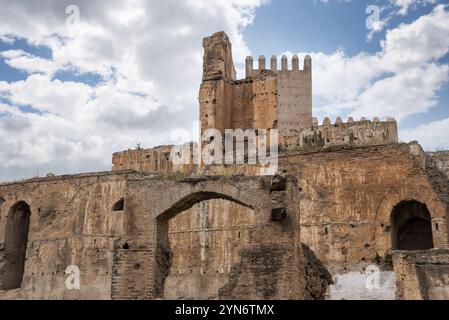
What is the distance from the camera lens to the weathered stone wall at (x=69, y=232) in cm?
2331

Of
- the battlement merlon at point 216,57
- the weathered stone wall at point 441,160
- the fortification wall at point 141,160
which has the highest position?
the battlement merlon at point 216,57

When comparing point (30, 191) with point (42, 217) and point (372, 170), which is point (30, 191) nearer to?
point (42, 217)

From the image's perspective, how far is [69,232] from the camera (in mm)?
24562

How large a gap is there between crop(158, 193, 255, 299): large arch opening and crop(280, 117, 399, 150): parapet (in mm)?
4407

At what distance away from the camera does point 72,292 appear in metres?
23.0

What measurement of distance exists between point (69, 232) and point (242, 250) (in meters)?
13.9

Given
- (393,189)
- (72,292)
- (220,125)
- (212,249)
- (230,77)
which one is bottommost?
(72,292)

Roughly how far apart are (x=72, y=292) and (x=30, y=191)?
539cm

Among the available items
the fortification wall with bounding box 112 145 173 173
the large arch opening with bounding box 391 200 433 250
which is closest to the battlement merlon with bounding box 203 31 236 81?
the fortification wall with bounding box 112 145 173 173

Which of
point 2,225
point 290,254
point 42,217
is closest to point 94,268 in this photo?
point 42,217

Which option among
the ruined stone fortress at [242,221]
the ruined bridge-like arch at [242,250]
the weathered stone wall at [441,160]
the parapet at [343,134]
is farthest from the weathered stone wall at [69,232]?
the weathered stone wall at [441,160]

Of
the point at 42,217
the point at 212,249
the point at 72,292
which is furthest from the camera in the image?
the point at 42,217

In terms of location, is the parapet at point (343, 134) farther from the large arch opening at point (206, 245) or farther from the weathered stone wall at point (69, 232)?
the weathered stone wall at point (69, 232)

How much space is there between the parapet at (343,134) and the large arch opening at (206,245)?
4407mm
